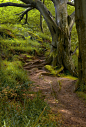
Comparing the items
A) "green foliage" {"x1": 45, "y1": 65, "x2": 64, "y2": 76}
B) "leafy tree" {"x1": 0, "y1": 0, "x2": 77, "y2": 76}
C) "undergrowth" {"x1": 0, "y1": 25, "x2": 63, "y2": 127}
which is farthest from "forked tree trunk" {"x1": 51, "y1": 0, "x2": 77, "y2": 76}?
"undergrowth" {"x1": 0, "y1": 25, "x2": 63, "y2": 127}

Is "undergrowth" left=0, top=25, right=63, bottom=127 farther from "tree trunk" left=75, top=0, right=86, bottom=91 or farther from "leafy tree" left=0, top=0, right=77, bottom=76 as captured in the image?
"leafy tree" left=0, top=0, right=77, bottom=76

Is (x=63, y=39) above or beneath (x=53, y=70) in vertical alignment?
above

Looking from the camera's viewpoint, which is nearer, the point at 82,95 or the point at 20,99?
the point at 20,99

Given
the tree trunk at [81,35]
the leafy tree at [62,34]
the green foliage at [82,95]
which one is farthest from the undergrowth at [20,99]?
the leafy tree at [62,34]

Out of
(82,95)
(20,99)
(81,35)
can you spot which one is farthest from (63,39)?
(20,99)

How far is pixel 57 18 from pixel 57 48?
2.06m

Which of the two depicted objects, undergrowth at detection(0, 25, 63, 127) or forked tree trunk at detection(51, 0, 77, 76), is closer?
undergrowth at detection(0, 25, 63, 127)

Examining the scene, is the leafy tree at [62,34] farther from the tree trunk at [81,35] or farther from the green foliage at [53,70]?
the tree trunk at [81,35]

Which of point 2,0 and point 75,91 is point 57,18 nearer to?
point 75,91

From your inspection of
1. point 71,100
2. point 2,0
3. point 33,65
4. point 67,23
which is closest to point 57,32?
point 67,23

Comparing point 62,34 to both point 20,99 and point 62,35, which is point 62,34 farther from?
point 20,99

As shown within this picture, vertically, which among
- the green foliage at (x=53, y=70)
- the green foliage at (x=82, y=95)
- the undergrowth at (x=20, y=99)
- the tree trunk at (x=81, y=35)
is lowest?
the green foliage at (x=53, y=70)

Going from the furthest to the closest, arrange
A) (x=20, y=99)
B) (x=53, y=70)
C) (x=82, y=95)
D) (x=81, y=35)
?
1. (x=53, y=70)
2. (x=81, y=35)
3. (x=82, y=95)
4. (x=20, y=99)

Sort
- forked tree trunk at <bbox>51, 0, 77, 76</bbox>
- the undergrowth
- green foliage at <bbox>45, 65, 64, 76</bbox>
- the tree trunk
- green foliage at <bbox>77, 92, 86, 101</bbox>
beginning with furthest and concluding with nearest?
forked tree trunk at <bbox>51, 0, 77, 76</bbox>, green foliage at <bbox>45, 65, 64, 76</bbox>, the tree trunk, green foliage at <bbox>77, 92, 86, 101</bbox>, the undergrowth
